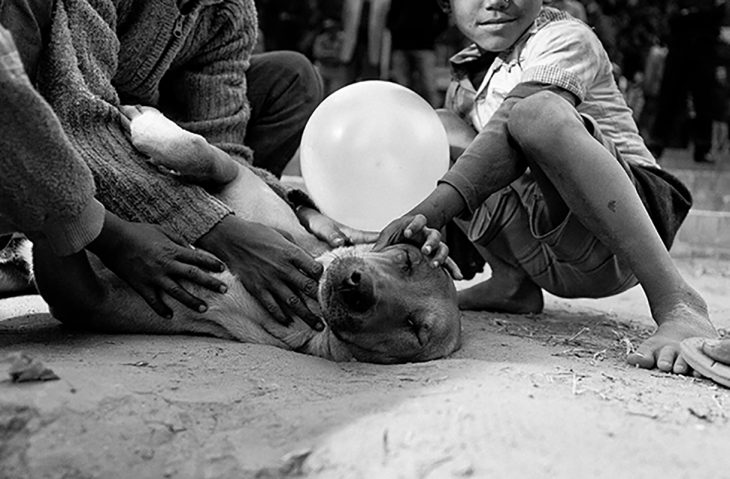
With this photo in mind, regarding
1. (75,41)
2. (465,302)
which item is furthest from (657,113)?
(75,41)

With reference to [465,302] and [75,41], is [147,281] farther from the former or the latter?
[465,302]

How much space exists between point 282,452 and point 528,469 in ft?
1.40

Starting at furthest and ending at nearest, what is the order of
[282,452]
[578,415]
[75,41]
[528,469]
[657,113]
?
1. [657,113]
2. [75,41]
3. [578,415]
4. [282,452]
5. [528,469]

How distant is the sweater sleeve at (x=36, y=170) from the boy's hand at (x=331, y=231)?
89cm

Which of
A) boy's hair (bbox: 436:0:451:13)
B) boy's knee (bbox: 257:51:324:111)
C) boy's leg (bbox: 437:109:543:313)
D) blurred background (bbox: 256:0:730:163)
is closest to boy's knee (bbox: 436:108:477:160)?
boy's leg (bbox: 437:109:543:313)

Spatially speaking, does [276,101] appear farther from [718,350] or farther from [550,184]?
[718,350]

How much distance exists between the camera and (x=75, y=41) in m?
2.62

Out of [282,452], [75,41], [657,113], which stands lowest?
[657,113]

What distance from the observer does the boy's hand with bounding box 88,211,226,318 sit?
96.5 inches

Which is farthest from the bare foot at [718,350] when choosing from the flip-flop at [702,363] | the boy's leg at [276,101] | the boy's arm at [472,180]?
the boy's leg at [276,101]

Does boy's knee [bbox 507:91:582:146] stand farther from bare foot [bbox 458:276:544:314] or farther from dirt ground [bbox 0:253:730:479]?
bare foot [bbox 458:276:544:314]

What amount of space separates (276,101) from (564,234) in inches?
48.3

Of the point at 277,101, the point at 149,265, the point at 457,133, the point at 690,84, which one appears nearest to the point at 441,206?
the point at 457,133

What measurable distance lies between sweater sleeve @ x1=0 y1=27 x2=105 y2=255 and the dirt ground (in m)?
0.30
